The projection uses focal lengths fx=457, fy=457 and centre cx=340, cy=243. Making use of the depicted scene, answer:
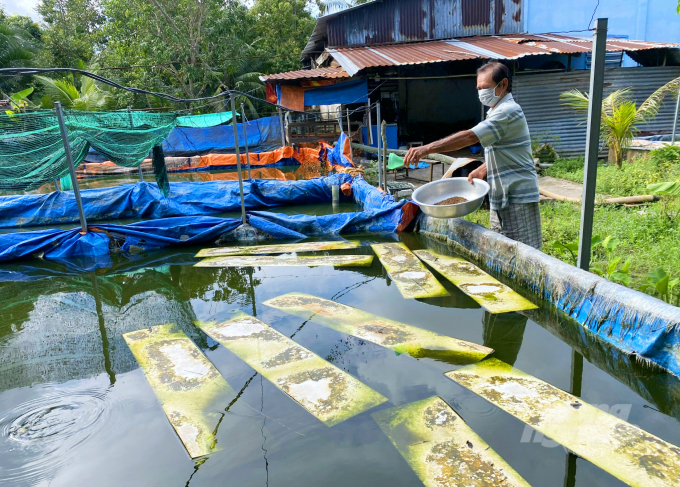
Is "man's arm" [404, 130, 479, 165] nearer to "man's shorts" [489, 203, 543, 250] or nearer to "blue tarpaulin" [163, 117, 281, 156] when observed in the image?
"man's shorts" [489, 203, 543, 250]

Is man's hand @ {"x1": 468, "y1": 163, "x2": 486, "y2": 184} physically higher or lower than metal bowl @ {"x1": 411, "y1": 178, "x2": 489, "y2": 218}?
higher

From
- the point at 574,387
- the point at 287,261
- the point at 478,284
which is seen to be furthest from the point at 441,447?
the point at 287,261

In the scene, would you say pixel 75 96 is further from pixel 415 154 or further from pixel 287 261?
pixel 415 154

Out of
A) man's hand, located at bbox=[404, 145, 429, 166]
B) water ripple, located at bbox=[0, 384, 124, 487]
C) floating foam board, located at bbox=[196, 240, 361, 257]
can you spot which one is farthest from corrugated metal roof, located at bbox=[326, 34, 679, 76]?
water ripple, located at bbox=[0, 384, 124, 487]

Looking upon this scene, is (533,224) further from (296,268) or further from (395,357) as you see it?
(296,268)

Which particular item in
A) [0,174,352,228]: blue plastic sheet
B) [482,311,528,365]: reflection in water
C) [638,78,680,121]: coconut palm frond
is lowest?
[482,311,528,365]: reflection in water

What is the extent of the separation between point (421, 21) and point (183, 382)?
42.5 feet

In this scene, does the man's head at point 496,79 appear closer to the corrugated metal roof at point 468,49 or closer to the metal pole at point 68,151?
the metal pole at point 68,151

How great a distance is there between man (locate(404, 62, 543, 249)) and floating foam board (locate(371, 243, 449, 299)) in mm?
801

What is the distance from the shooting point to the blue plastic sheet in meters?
7.46

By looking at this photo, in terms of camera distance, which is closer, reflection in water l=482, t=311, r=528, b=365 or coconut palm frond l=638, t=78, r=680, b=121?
reflection in water l=482, t=311, r=528, b=365

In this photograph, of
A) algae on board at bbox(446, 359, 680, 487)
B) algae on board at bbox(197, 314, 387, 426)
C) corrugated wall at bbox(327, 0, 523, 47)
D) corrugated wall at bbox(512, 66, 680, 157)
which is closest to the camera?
algae on board at bbox(446, 359, 680, 487)

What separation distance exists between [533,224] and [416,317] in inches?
50.3

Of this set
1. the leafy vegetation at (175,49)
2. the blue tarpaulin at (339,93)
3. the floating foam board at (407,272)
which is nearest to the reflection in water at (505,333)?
the floating foam board at (407,272)
